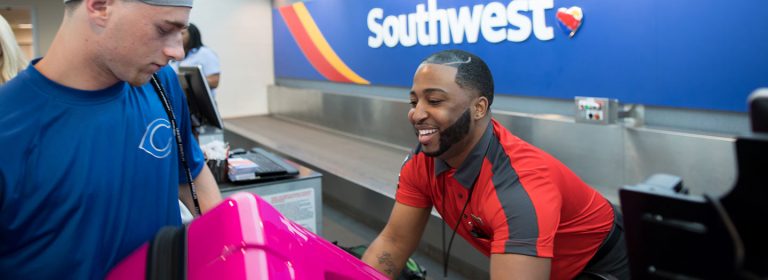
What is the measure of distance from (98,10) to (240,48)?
861 centimetres

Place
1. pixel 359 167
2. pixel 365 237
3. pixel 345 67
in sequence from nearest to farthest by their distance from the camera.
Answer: pixel 365 237
pixel 359 167
pixel 345 67

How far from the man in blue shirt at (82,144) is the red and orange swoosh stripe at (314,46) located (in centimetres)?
577

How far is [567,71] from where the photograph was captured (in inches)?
172

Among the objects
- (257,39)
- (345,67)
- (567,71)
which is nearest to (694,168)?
(567,71)

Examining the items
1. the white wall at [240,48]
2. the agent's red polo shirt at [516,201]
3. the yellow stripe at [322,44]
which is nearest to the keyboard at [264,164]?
the agent's red polo shirt at [516,201]

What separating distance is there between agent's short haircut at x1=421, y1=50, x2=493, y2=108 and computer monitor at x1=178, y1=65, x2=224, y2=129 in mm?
1955

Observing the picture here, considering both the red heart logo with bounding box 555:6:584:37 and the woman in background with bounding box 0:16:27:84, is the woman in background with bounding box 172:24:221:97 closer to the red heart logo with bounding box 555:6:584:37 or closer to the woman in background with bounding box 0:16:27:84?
the woman in background with bounding box 0:16:27:84

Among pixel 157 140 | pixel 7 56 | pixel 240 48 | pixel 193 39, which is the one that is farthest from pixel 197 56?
pixel 157 140

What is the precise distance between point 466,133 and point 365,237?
3.17 meters

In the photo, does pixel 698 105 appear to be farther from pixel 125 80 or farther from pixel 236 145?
pixel 236 145

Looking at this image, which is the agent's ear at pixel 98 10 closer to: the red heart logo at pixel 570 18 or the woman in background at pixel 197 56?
the red heart logo at pixel 570 18

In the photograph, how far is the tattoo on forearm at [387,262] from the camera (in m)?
2.06

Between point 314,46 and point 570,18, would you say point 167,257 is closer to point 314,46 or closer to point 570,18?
point 570,18

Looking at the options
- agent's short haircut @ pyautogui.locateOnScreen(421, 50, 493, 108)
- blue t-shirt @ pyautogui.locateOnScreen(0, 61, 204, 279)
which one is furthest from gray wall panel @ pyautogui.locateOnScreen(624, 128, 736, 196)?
blue t-shirt @ pyautogui.locateOnScreen(0, 61, 204, 279)
